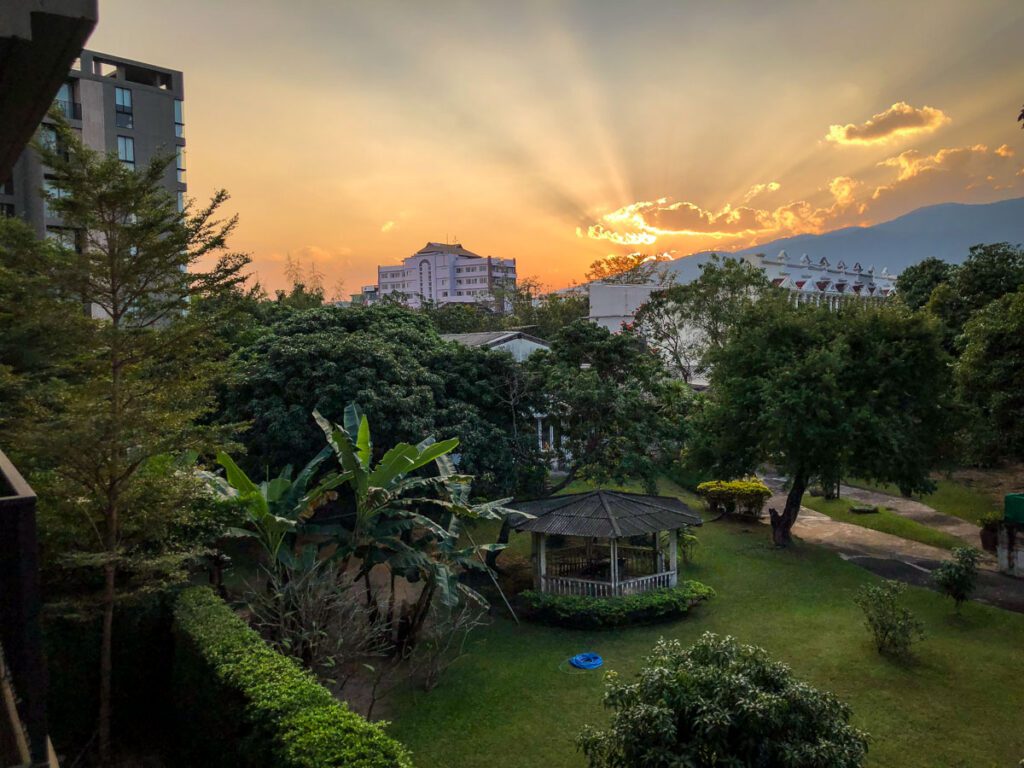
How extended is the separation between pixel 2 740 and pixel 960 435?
2338 cm

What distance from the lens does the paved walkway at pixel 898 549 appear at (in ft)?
54.3

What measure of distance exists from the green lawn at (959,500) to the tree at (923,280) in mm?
13713

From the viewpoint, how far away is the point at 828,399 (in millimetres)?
17734

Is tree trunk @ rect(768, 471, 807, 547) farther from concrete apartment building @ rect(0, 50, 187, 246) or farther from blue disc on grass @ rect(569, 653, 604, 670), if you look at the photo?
concrete apartment building @ rect(0, 50, 187, 246)

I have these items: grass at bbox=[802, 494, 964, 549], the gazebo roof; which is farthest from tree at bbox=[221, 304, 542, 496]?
grass at bbox=[802, 494, 964, 549]

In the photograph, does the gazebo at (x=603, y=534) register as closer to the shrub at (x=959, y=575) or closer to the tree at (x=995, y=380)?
the shrub at (x=959, y=575)

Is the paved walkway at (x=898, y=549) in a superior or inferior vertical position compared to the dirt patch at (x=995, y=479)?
inferior

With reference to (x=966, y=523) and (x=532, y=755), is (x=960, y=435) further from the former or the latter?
(x=532, y=755)

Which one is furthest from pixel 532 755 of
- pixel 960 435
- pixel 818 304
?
pixel 960 435

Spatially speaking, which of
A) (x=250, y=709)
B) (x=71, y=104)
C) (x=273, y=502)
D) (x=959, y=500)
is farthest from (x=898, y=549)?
(x=71, y=104)

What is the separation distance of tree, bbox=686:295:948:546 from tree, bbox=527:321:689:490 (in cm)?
140

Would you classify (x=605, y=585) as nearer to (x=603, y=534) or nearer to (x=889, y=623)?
(x=603, y=534)

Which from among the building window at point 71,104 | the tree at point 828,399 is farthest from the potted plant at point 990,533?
the building window at point 71,104

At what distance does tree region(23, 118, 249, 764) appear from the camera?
8469 millimetres
